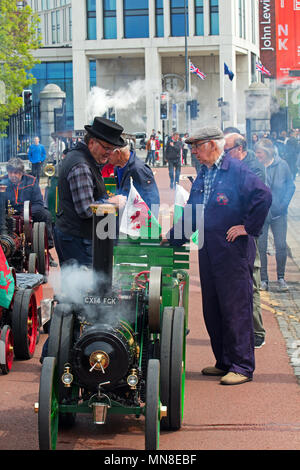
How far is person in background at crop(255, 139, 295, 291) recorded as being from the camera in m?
10.7

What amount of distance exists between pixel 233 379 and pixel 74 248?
1.60m

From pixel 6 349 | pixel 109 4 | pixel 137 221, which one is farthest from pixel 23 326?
pixel 109 4

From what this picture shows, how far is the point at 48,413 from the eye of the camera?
15.4 feet

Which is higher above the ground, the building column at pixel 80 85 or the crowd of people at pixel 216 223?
the building column at pixel 80 85

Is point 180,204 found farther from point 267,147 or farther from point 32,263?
point 267,147

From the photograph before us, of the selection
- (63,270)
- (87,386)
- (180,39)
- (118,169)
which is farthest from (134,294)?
(180,39)

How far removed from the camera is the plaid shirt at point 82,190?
5887mm

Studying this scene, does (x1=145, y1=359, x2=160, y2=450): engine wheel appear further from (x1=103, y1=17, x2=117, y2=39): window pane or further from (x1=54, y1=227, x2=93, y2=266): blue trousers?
(x1=103, y1=17, x2=117, y2=39): window pane

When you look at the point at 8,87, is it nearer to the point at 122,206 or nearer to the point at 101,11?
the point at 122,206

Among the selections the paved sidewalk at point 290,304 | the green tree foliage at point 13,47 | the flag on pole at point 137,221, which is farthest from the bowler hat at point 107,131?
the green tree foliage at point 13,47

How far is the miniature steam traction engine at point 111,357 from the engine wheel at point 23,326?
6.39 ft

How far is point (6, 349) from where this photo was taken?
7.01m

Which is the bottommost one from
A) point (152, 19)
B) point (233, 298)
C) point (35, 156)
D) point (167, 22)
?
point (233, 298)

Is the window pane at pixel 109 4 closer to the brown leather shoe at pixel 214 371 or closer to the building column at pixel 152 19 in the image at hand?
the building column at pixel 152 19
